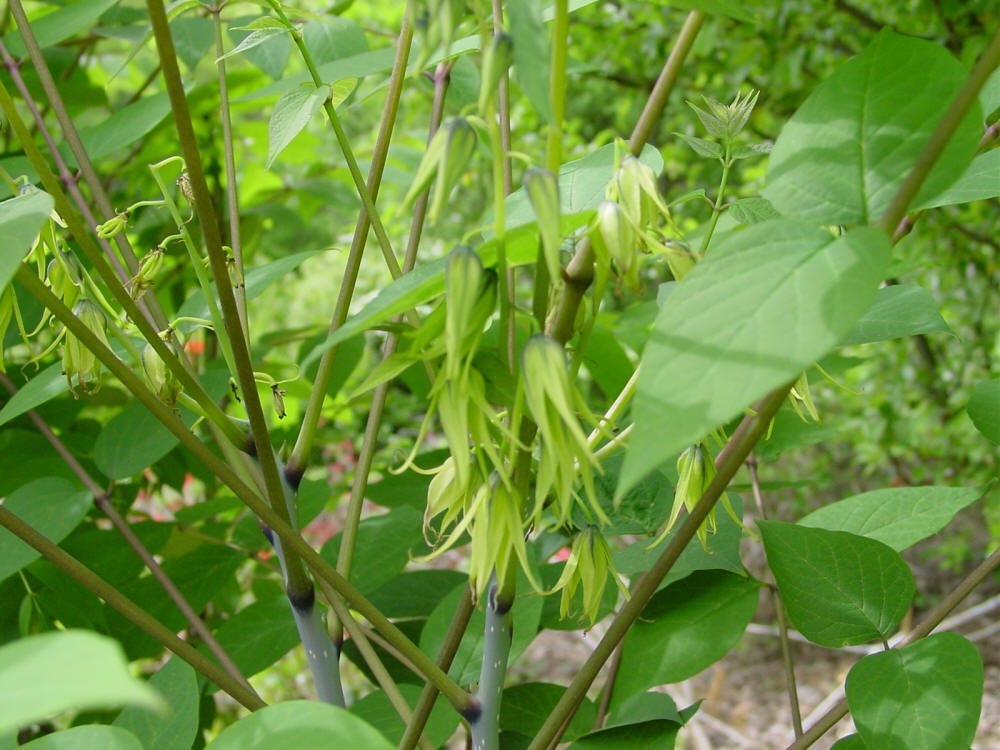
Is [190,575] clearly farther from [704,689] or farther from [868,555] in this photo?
[704,689]

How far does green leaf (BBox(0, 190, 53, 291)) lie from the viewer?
29 centimetres

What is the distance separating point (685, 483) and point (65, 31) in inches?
23.8

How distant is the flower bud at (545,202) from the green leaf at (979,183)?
1.03 feet

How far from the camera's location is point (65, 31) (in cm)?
71

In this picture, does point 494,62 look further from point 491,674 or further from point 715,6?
point 491,674

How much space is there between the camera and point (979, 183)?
52cm

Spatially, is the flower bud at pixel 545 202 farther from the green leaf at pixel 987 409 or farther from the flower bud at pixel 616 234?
the green leaf at pixel 987 409

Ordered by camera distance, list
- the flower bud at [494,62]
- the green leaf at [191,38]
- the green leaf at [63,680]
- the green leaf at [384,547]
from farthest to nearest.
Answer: the green leaf at [191,38]
the green leaf at [384,547]
the flower bud at [494,62]
the green leaf at [63,680]

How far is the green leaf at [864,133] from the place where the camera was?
36 centimetres

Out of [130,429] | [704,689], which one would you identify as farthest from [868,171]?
[704,689]

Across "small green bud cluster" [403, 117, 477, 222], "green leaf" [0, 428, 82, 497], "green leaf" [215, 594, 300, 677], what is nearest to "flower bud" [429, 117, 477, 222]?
"small green bud cluster" [403, 117, 477, 222]

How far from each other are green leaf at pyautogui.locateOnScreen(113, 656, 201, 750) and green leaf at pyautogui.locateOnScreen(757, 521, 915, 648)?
1.05 ft

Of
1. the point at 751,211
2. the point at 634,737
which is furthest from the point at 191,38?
the point at 634,737

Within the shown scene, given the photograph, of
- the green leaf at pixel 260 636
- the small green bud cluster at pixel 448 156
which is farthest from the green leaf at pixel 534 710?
Result: the small green bud cluster at pixel 448 156
